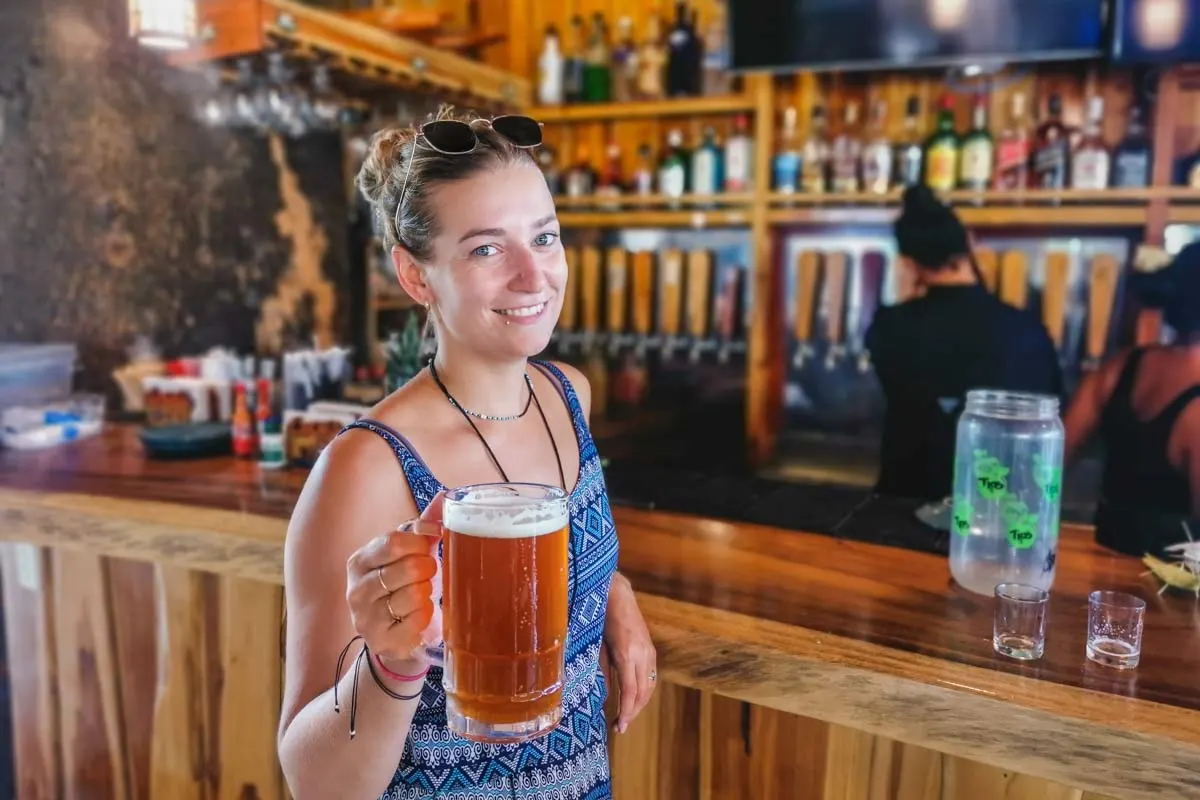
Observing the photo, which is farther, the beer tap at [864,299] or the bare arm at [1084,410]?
the beer tap at [864,299]

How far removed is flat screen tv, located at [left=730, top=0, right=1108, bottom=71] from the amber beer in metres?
3.15

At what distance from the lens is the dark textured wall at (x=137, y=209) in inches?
107

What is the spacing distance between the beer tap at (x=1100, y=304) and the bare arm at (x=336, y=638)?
307 centimetres

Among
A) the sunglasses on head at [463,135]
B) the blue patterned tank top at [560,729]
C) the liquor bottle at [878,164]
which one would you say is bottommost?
the blue patterned tank top at [560,729]

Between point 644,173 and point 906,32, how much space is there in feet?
3.99

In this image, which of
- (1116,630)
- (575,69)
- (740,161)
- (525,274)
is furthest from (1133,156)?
(525,274)

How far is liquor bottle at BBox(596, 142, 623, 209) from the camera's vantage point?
419cm

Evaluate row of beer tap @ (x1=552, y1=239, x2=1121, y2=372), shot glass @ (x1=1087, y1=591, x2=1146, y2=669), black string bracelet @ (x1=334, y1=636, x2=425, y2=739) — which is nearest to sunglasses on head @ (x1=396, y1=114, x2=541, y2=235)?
black string bracelet @ (x1=334, y1=636, x2=425, y2=739)

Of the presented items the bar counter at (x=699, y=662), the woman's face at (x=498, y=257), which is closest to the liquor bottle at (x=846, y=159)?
the bar counter at (x=699, y=662)

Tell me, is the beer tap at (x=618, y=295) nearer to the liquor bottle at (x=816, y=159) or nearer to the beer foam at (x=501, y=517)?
the liquor bottle at (x=816, y=159)

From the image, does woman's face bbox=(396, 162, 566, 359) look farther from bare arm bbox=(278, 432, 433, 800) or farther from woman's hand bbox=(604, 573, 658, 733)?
woman's hand bbox=(604, 573, 658, 733)

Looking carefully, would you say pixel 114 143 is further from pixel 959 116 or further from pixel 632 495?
pixel 959 116

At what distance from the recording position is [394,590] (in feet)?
2.73

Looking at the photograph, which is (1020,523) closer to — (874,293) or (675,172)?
(874,293)
